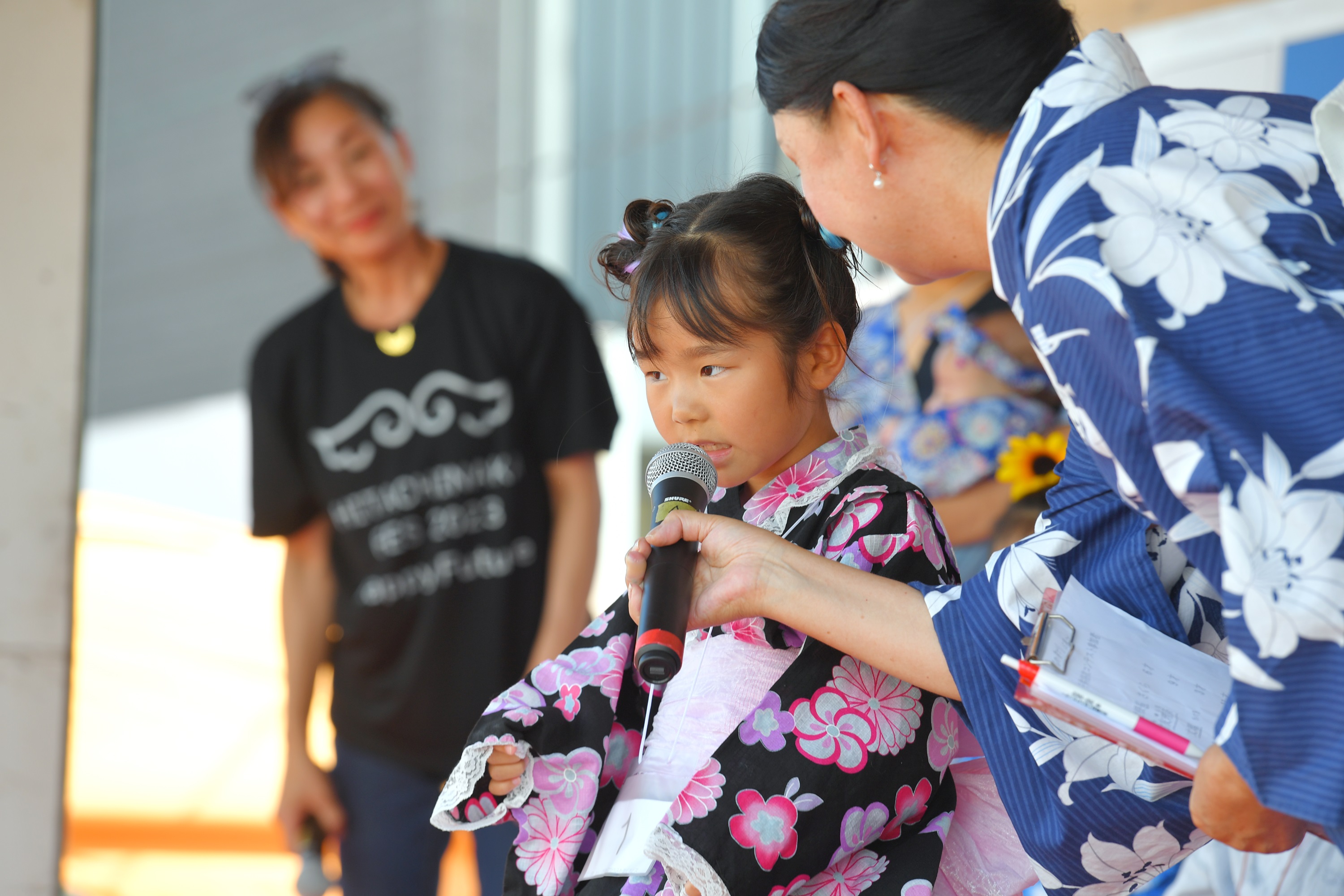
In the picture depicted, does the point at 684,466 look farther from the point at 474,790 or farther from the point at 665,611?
the point at 474,790

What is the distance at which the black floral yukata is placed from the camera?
3.71 feet

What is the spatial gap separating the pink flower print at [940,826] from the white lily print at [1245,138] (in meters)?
0.67

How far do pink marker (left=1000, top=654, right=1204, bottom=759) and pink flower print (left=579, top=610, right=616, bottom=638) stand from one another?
0.57 metres

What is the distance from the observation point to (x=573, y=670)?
138 centimetres

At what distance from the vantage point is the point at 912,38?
110cm

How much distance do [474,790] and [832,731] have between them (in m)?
0.38

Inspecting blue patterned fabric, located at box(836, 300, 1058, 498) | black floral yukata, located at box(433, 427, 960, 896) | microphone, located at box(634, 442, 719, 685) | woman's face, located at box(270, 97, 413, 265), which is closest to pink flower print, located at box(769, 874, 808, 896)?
black floral yukata, located at box(433, 427, 960, 896)

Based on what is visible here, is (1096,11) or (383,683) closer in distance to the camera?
(383,683)

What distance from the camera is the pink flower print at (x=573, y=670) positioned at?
136 centimetres

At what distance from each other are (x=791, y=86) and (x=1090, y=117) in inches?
12.4

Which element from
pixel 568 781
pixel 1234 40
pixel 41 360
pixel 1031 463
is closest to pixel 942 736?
pixel 568 781

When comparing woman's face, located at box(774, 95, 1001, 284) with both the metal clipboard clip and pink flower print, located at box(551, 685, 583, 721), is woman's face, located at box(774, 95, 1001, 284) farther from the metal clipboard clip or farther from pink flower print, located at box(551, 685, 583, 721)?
pink flower print, located at box(551, 685, 583, 721)

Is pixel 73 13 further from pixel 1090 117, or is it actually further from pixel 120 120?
pixel 120 120

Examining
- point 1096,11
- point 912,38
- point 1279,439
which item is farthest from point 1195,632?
point 1096,11
